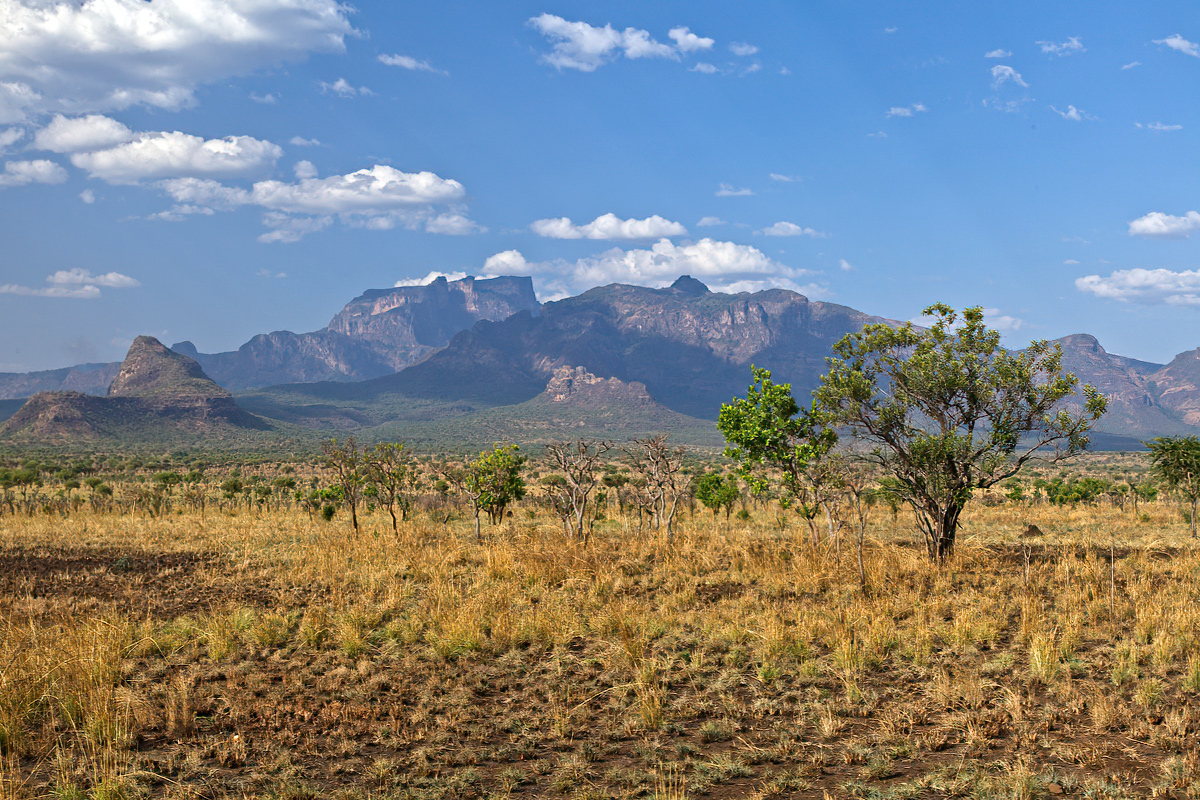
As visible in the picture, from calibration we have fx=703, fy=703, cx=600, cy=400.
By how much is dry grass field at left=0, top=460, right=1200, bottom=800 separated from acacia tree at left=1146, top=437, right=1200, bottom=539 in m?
16.0

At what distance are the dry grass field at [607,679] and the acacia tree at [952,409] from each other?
1.88 meters

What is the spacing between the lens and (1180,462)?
29719mm

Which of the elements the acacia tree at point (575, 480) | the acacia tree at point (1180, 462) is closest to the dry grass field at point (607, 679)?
the acacia tree at point (575, 480)

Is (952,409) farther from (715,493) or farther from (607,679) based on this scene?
(715,493)

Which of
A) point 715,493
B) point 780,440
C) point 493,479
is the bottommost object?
point 715,493

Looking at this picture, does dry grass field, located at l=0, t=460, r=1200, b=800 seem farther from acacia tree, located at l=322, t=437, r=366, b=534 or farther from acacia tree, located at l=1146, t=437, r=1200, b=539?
acacia tree, located at l=1146, t=437, r=1200, b=539

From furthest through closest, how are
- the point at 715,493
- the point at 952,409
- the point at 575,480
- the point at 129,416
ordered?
the point at 129,416 → the point at 715,493 → the point at 575,480 → the point at 952,409

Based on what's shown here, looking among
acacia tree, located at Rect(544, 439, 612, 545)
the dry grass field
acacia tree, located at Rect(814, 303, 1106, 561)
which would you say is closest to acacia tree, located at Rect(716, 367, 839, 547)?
acacia tree, located at Rect(814, 303, 1106, 561)

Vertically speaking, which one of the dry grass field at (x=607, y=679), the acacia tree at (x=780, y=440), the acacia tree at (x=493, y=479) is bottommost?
the dry grass field at (x=607, y=679)

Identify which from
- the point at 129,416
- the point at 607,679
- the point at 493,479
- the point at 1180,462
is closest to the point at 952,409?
the point at 607,679

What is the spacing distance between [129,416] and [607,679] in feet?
612

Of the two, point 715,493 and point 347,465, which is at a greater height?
point 347,465

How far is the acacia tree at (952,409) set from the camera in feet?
51.6

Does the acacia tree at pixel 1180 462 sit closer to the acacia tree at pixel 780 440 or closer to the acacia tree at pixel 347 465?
the acacia tree at pixel 780 440
